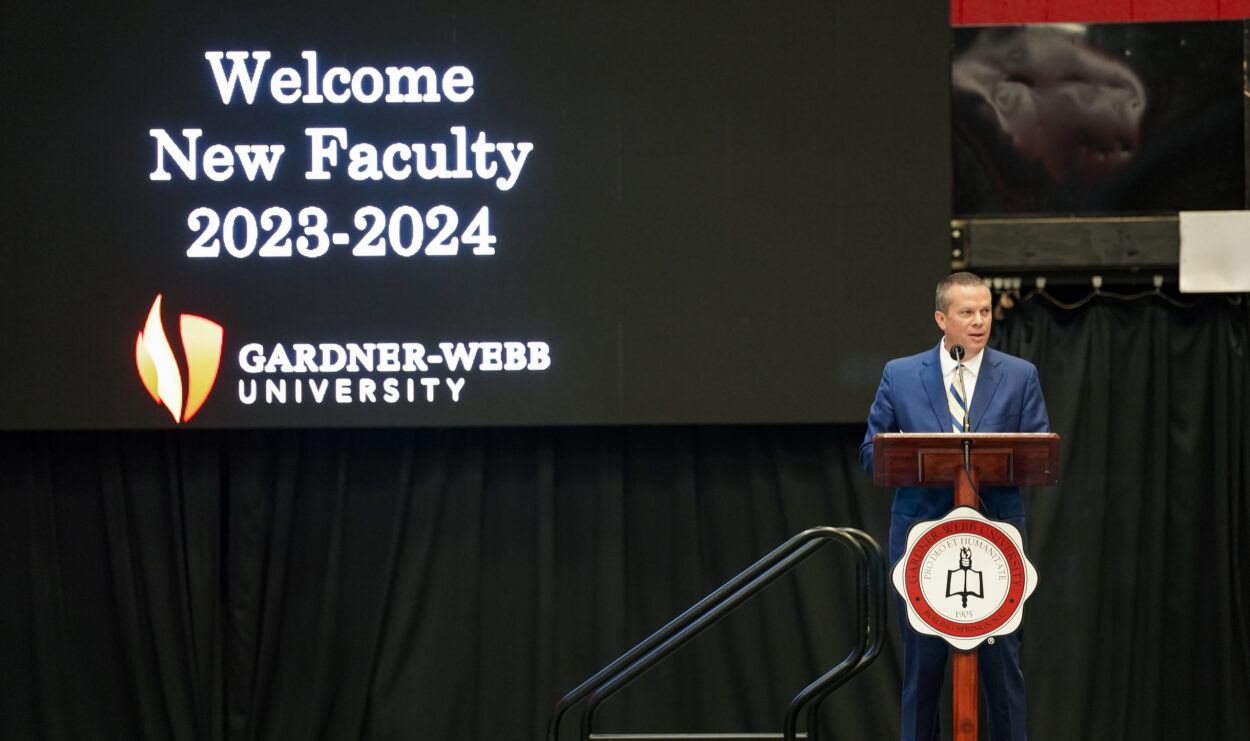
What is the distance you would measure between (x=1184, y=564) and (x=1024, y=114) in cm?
176

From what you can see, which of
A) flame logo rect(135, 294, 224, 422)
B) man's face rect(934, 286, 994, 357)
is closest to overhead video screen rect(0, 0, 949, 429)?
flame logo rect(135, 294, 224, 422)

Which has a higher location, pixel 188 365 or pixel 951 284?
pixel 951 284

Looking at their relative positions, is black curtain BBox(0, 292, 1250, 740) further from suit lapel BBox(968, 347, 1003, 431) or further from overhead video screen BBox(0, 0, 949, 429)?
suit lapel BBox(968, 347, 1003, 431)

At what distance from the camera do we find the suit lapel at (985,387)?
369 centimetres

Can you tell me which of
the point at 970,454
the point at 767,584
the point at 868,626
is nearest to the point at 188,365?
the point at 767,584

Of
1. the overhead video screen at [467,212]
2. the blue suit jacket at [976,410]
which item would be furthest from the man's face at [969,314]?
the overhead video screen at [467,212]

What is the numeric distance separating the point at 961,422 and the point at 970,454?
1.72ft

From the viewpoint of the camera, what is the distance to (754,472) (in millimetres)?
5227

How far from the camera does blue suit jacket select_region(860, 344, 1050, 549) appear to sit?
145 inches

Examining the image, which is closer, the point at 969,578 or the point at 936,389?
the point at 969,578

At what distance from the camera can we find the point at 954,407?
12.2 feet

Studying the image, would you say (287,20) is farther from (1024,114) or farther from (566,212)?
(1024,114)

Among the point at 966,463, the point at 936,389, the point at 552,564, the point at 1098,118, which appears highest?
the point at 1098,118

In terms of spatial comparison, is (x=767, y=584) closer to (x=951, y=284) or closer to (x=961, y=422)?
(x=961, y=422)
